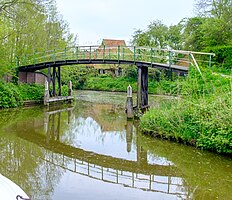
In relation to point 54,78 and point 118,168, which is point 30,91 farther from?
point 118,168

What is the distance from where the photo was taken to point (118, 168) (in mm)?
9078

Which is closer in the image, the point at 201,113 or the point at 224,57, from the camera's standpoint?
the point at 201,113

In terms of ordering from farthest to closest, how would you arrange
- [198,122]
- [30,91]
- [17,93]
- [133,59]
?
[30,91]
[17,93]
[133,59]
[198,122]

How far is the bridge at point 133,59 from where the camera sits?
1747 centimetres

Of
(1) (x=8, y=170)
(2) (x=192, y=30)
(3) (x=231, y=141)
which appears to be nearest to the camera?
(1) (x=8, y=170)

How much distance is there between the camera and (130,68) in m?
42.4

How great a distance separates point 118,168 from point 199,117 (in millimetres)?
3209

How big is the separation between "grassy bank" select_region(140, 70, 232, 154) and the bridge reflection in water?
1145 mm

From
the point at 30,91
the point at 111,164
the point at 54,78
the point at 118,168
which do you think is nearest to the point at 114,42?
the point at 54,78

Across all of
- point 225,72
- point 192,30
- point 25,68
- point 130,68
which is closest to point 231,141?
point 225,72

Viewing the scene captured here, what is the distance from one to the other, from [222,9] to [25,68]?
1520cm

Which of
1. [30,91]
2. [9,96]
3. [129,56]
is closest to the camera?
[129,56]

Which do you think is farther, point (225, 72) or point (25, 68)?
point (25, 68)

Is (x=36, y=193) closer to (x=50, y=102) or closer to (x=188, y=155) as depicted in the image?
(x=188, y=155)
